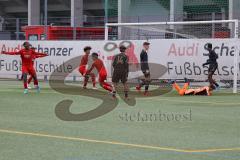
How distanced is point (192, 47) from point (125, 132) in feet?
48.4

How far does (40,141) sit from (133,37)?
2012 centimetres

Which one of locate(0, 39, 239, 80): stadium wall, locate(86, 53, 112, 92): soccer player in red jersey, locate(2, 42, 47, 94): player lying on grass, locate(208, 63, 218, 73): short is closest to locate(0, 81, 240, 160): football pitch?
locate(86, 53, 112, 92): soccer player in red jersey

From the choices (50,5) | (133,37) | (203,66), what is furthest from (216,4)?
(50,5)

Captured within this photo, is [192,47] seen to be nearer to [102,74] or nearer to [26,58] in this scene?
[102,74]

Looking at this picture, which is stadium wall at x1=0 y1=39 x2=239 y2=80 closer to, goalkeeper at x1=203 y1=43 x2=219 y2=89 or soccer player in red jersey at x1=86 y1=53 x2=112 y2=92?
goalkeeper at x1=203 y1=43 x2=219 y2=89

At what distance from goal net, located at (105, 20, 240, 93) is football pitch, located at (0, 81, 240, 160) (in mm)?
6568

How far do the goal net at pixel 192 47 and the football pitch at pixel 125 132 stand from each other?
6.57 metres

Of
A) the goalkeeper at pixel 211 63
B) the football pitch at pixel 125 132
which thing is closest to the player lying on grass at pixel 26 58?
the football pitch at pixel 125 132

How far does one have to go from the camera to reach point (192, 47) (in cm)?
2647

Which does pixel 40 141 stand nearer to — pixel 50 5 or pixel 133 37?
pixel 133 37

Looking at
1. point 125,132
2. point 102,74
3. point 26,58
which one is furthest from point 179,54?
point 125,132

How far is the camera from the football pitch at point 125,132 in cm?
962

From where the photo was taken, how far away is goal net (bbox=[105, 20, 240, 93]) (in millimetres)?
25594

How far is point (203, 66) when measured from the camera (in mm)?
26078
